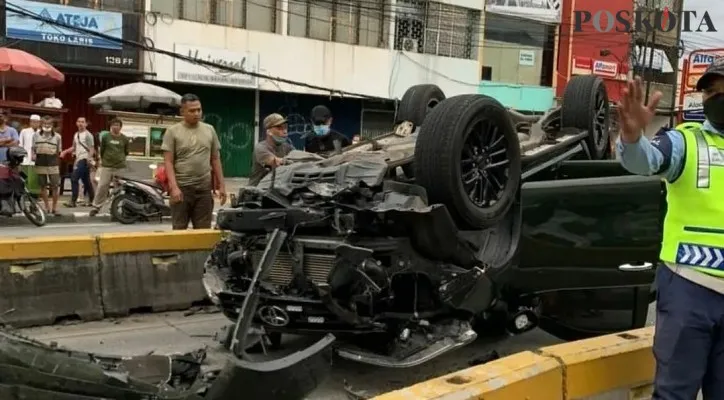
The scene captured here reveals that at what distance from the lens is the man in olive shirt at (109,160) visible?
13805mm

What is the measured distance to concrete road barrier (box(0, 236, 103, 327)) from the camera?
573 cm

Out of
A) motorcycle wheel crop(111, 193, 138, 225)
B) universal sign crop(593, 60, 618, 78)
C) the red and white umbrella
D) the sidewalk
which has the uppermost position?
universal sign crop(593, 60, 618, 78)

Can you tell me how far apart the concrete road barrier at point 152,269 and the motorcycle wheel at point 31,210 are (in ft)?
22.3

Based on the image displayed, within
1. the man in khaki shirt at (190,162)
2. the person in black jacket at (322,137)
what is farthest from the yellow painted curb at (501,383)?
the man in khaki shirt at (190,162)

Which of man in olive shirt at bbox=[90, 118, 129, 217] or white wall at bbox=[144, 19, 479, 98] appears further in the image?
white wall at bbox=[144, 19, 479, 98]

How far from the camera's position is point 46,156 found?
13227 mm

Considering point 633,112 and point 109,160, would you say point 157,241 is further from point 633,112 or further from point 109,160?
point 109,160

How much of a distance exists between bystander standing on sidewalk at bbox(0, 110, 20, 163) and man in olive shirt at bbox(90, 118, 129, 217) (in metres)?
1.45

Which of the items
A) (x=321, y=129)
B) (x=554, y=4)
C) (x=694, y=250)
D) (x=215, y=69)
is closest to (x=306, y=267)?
(x=694, y=250)

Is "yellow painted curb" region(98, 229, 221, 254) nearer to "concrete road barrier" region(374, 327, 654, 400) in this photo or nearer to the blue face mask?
the blue face mask

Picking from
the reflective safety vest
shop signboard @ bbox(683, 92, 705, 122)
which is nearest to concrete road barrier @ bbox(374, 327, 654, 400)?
the reflective safety vest

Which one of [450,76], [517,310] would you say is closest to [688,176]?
[517,310]

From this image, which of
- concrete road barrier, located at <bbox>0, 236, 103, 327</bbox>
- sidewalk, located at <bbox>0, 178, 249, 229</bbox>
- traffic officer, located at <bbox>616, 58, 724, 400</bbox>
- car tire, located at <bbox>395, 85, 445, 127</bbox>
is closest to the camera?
traffic officer, located at <bbox>616, 58, 724, 400</bbox>

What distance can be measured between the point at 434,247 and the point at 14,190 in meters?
9.47
